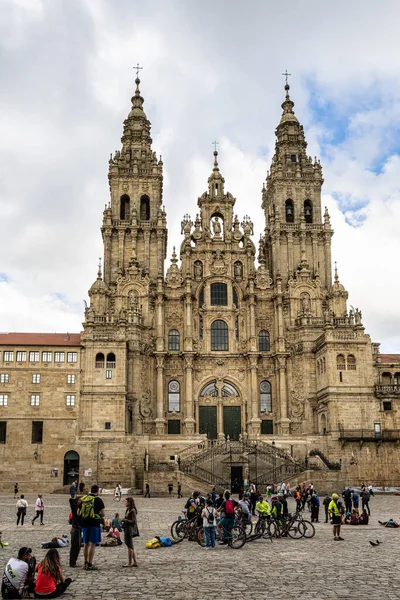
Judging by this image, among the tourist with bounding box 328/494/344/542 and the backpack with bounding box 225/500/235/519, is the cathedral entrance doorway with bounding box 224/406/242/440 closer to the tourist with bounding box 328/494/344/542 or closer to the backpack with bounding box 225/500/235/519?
the tourist with bounding box 328/494/344/542

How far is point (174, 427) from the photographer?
6406 cm

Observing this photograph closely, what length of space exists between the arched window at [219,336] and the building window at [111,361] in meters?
11.4

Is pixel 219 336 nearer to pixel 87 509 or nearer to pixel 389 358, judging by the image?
pixel 389 358

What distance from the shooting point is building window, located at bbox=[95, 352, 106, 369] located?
195 feet

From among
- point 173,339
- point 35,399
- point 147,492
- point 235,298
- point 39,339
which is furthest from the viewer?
point 235,298

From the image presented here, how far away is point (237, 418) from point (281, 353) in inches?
310

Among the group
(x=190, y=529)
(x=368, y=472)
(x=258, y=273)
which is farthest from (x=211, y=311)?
(x=190, y=529)

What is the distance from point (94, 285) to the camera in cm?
6562

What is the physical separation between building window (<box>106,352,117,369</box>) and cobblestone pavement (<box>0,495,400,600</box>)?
3297 cm

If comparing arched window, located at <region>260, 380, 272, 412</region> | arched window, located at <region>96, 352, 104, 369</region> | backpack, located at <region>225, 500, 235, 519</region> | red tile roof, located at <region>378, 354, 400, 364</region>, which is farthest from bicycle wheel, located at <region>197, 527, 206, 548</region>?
red tile roof, located at <region>378, 354, 400, 364</region>

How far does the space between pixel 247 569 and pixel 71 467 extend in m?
41.8

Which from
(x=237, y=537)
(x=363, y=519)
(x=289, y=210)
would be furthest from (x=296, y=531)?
(x=289, y=210)

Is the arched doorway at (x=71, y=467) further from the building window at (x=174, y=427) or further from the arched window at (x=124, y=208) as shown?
the arched window at (x=124, y=208)

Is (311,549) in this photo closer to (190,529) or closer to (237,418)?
(190,529)
